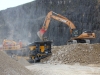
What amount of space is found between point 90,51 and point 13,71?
31.6ft

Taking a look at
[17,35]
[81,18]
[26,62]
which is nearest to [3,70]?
[26,62]

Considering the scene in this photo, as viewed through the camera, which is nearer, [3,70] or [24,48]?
[3,70]

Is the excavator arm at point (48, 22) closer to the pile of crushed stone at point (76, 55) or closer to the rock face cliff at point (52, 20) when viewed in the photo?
the pile of crushed stone at point (76, 55)

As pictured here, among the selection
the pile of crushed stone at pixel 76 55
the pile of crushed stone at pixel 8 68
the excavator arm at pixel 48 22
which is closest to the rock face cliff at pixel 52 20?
the excavator arm at pixel 48 22

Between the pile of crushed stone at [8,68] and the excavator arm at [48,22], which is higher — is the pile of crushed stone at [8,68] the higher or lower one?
the lower one

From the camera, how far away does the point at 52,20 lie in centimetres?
3434

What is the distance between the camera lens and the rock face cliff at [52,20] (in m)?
30.6

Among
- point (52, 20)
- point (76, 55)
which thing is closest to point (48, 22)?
point (76, 55)

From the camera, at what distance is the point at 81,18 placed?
31328 mm

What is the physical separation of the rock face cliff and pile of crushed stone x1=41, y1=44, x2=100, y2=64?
9694 millimetres

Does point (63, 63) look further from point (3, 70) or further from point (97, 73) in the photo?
point (3, 70)

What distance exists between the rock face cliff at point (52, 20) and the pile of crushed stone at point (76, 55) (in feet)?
31.8

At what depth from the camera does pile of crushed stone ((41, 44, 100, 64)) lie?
16.6 meters

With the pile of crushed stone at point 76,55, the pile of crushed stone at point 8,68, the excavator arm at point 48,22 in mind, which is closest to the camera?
the pile of crushed stone at point 8,68
